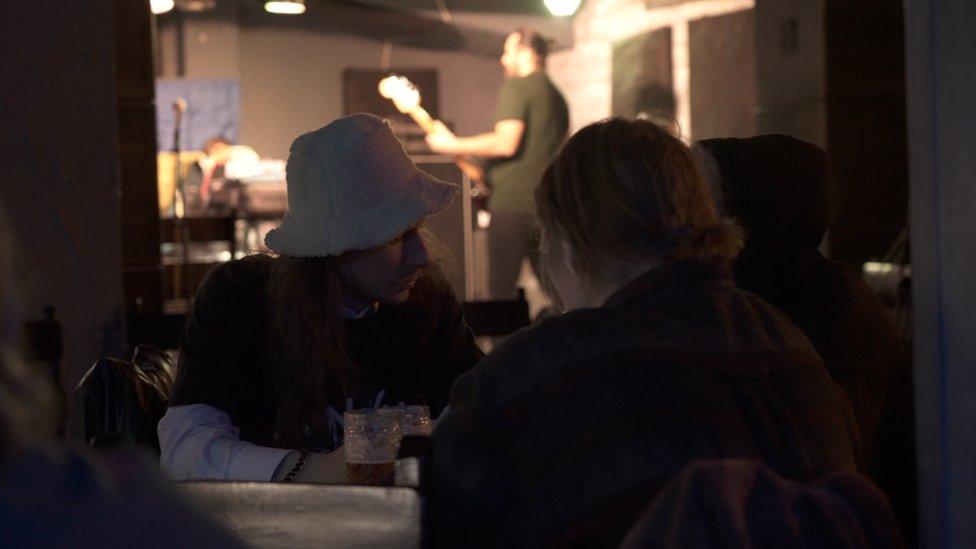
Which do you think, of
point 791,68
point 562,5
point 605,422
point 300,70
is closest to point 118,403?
point 605,422

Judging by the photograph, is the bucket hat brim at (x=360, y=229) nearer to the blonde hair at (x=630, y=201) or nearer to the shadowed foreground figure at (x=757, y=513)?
the blonde hair at (x=630, y=201)

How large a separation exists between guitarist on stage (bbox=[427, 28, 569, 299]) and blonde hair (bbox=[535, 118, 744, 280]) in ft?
14.4

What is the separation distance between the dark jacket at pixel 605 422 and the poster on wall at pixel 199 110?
11895 millimetres

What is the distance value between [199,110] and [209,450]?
1139 centimetres

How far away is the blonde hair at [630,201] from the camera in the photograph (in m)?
→ 1.66

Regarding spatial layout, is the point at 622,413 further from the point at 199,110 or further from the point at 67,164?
the point at 199,110

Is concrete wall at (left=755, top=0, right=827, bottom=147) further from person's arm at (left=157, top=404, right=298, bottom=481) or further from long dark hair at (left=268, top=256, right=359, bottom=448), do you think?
person's arm at (left=157, top=404, right=298, bottom=481)

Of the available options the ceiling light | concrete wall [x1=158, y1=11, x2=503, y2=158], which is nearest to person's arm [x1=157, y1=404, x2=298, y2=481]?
the ceiling light

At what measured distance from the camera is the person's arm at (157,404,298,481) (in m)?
2.08

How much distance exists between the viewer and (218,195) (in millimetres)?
10477

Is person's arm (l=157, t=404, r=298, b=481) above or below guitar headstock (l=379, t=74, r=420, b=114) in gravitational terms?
Result: below

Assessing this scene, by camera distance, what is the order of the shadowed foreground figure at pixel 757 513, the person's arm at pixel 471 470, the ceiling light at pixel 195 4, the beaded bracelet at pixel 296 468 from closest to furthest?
1. the shadowed foreground figure at pixel 757 513
2. the person's arm at pixel 471 470
3. the beaded bracelet at pixel 296 468
4. the ceiling light at pixel 195 4

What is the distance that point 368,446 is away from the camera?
1940mm

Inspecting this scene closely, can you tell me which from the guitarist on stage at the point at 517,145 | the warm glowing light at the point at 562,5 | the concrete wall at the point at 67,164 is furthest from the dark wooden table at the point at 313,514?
the warm glowing light at the point at 562,5
